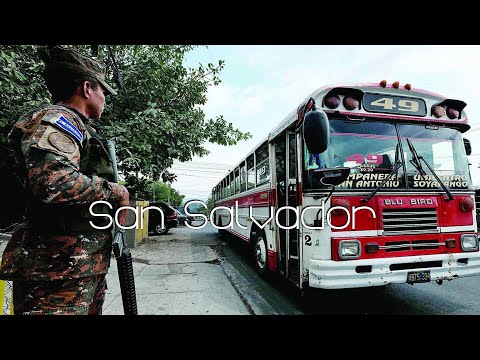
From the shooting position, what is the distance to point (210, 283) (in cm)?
505

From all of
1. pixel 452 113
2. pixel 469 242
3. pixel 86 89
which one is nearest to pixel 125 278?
pixel 86 89

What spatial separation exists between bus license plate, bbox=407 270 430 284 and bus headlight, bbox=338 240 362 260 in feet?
2.17

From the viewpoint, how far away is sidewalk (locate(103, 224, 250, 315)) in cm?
381

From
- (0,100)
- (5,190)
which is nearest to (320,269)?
(0,100)

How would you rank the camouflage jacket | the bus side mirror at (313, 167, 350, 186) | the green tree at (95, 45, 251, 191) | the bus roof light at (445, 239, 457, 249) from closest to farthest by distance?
the camouflage jacket
the bus side mirror at (313, 167, 350, 186)
the bus roof light at (445, 239, 457, 249)
the green tree at (95, 45, 251, 191)

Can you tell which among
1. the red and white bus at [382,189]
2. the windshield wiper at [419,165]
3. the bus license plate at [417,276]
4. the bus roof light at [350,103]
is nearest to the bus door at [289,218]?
the red and white bus at [382,189]

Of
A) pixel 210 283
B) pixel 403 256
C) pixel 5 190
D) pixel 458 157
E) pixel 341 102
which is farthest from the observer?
pixel 5 190

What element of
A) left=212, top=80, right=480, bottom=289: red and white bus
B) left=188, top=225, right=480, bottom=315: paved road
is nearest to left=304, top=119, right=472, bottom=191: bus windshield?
left=212, top=80, right=480, bottom=289: red and white bus

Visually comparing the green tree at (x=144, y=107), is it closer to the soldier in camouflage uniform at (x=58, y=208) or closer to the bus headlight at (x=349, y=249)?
the soldier in camouflage uniform at (x=58, y=208)

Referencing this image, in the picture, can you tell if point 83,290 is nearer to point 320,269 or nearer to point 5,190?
point 320,269

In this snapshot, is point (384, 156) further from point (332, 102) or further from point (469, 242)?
point (469, 242)

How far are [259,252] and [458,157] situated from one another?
11.9ft

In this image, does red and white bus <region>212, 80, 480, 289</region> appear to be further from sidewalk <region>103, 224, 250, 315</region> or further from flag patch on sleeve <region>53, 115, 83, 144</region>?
flag patch on sleeve <region>53, 115, 83, 144</region>

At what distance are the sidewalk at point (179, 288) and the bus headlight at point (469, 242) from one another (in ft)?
9.60
